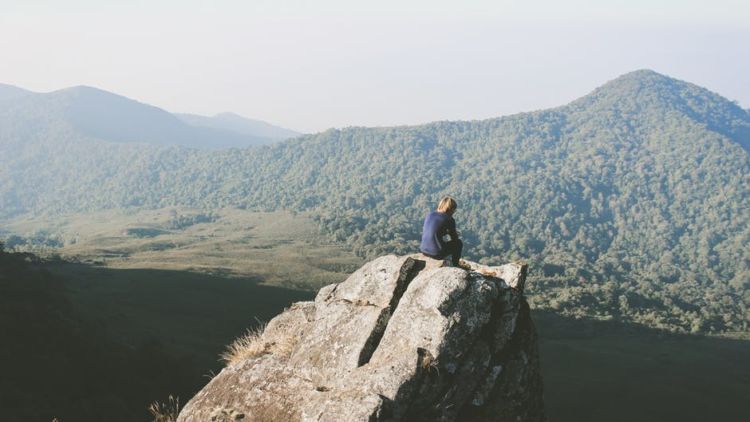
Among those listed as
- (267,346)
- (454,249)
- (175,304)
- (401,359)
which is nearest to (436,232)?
(454,249)

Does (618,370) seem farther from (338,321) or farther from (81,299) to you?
(338,321)

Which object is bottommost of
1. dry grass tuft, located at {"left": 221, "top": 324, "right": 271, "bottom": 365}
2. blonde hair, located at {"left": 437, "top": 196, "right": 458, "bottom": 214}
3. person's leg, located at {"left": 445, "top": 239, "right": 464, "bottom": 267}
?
dry grass tuft, located at {"left": 221, "top": 324, "right": 271, "bottom": 365}

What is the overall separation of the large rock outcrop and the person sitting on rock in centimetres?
31

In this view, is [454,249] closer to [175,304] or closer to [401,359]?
[401,359]

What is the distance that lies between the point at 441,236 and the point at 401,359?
12.4 ft

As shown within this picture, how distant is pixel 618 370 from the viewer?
3649 inches

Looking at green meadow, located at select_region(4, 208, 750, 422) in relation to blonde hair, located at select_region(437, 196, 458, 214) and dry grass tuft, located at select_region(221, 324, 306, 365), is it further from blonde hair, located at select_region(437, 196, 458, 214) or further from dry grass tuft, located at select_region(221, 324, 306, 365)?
blonde hair, located at select_region(437, 196, 458, 214)

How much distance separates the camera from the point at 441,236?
13797 millimetres

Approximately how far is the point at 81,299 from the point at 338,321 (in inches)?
3420

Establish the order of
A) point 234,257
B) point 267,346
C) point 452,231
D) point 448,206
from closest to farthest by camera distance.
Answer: point 267,346 → point 452,231 → point 448,206 → point 234,257

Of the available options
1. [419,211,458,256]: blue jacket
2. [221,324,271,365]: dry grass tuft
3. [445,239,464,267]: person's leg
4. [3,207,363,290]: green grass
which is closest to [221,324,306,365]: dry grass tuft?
[221,324,271,365]: dry grass tuft

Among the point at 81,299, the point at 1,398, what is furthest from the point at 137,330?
the point at 1,398

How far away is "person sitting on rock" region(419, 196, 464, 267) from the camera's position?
13.6 meters

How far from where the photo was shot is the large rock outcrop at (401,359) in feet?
34.8
